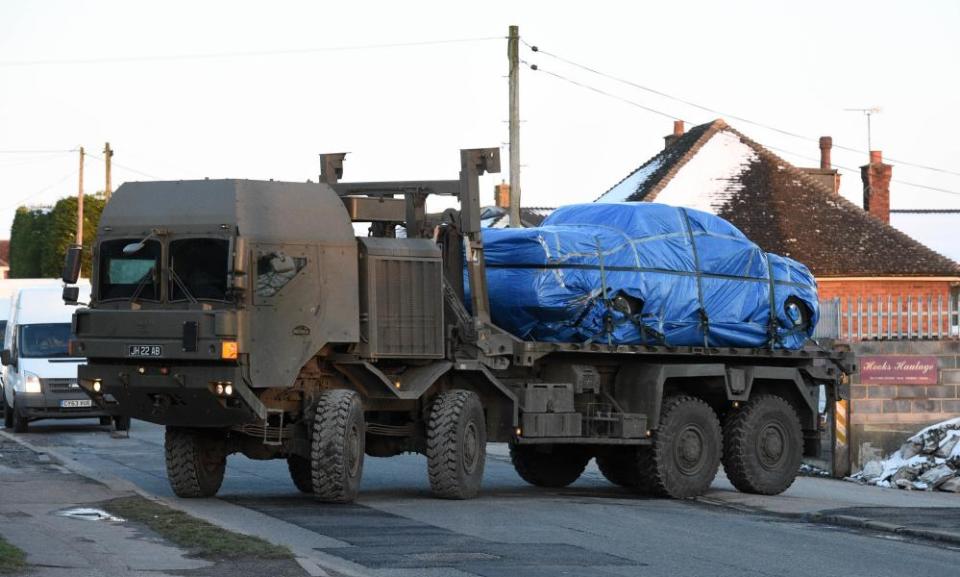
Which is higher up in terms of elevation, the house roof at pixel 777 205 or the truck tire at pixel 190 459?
the house roof at pixel 777 205

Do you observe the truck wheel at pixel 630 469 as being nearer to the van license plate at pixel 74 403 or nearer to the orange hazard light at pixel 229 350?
the orange hazard light at pixel 229 350

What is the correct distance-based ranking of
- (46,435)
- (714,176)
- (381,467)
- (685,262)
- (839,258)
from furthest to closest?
1. (714,176)
2. (839,258)
3. (46,435)
4. (381,467)
5. (685,262)

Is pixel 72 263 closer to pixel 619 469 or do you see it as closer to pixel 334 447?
pixel 334 447

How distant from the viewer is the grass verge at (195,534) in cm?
1236

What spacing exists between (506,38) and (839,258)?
1835 centimetres

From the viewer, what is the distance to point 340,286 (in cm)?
1720

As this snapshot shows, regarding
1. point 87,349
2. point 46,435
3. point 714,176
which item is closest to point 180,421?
point 87,349

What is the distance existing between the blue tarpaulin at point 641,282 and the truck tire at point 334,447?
9.51 ft

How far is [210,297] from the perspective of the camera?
16.6 m

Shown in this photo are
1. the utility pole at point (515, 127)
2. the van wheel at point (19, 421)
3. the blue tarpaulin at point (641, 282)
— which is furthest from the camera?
the utility pole at point (515, 127)

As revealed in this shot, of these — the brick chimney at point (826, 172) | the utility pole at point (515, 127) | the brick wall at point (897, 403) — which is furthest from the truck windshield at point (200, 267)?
the brick chimney at point (826, 172)

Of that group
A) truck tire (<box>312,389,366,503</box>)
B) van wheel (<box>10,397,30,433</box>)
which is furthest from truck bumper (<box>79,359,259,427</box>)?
van wheel (<box>10,397,30,433</box>)

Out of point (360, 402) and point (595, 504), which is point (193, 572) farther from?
point (595, 504)

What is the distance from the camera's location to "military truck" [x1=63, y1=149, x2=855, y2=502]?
54.1 ft
